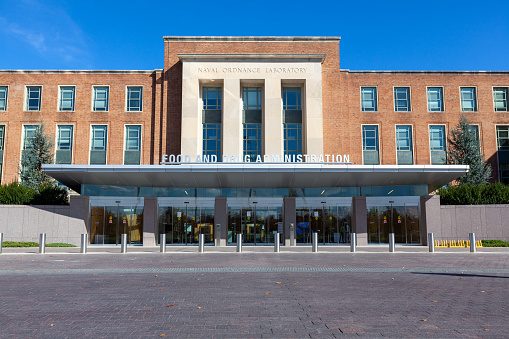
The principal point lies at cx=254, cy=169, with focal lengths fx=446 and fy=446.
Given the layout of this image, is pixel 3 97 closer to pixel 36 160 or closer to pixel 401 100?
pixel 36 160

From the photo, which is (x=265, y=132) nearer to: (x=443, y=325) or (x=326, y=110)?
(x=326, y=110)

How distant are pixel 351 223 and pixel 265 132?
33.2ft

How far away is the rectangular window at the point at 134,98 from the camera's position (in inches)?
1492

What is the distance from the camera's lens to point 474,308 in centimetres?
802

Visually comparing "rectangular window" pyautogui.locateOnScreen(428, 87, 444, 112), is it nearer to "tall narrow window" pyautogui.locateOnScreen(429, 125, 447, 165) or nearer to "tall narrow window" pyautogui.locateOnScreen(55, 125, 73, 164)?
"tall narrow window" pyautogui.locateOnScreen(429, 125, 447, 165)

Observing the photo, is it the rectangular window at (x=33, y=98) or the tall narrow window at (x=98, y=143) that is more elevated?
the rectangular window at (x=33, y=98)

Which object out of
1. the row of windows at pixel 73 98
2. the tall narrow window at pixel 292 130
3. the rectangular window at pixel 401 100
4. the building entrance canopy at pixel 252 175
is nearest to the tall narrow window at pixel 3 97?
the row of windows at pixel 73 98

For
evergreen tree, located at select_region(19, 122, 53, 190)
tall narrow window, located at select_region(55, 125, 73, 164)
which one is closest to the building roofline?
tall narrow window, located at select_region(55, 125, 73, 164)

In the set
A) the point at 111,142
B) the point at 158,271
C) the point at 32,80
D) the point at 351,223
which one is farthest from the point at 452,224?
the point at 32,80

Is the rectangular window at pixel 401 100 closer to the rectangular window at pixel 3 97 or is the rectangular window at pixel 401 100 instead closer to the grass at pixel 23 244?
the grass at pixel 23 244

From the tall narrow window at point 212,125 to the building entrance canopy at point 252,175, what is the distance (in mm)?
7239

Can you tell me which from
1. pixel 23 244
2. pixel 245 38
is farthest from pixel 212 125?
pixel 23 244

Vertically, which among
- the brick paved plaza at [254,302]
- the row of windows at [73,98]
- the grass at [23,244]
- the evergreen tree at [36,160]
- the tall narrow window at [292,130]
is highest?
the row of windows at [73,98]

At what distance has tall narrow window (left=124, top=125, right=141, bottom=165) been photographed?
37.3 meters
